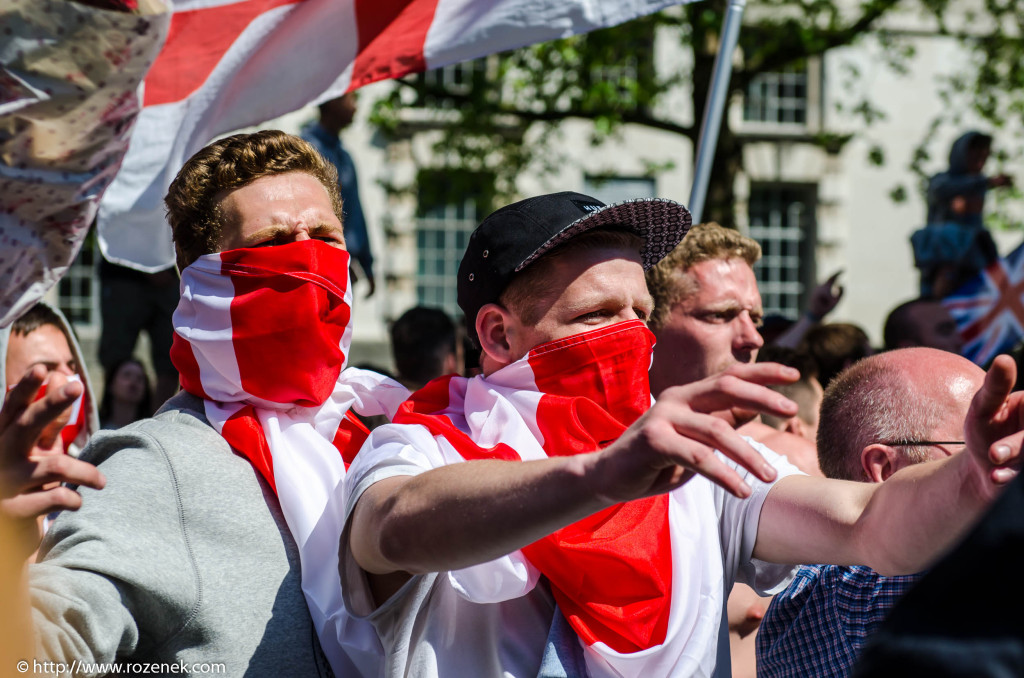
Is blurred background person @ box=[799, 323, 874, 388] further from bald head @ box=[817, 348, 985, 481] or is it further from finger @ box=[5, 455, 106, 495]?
finger @ box=[5, 455, 106, 495]

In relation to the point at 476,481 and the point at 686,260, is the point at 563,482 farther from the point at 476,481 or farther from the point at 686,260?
the point at 686,260

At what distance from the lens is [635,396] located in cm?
227

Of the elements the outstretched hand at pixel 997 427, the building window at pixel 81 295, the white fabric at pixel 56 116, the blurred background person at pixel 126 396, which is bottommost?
the building window at pixel 81 295

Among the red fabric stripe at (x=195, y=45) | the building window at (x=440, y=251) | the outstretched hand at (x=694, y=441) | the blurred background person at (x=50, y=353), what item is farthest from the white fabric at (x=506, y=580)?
the building window at (x=440, y=251)

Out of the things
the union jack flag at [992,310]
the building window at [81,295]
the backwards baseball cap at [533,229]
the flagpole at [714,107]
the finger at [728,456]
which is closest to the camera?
the finger at [728,456]

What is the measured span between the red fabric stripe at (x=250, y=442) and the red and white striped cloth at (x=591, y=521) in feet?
1.07

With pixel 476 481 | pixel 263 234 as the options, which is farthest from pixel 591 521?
pixel 263 234

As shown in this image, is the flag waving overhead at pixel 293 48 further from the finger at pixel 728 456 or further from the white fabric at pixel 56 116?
the finger at pixel 728 456

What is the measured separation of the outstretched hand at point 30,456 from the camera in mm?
1496

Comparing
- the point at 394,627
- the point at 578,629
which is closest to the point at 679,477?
the point at 578,629

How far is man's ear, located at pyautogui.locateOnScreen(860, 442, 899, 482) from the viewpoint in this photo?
8.46 ft

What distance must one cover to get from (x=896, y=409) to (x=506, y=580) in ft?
3.93

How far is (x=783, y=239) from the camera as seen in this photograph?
63.1 feet

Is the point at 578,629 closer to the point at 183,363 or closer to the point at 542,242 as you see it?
the point at 542,242
